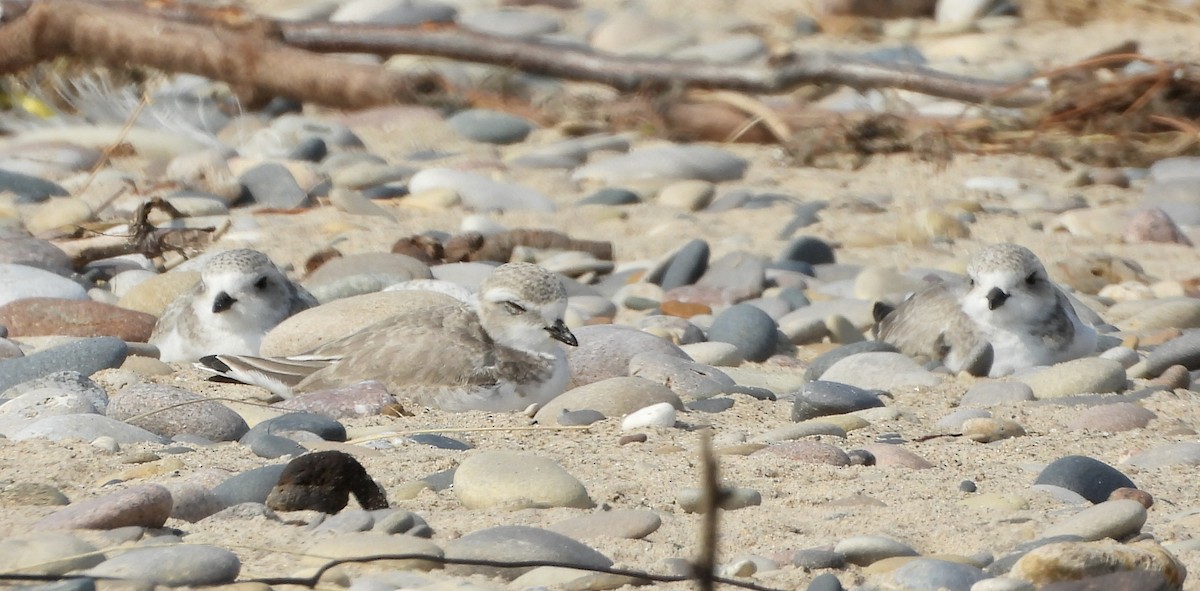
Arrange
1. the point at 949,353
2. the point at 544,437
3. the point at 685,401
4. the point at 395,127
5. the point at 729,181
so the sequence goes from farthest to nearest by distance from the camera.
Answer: the point at 395,127
the point at 729,181
the point at 949,353
the point at 685,401
the point at 544,437

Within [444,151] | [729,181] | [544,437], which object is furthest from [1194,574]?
[444,151]

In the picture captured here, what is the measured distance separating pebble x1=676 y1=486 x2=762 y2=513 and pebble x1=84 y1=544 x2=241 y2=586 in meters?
1.13

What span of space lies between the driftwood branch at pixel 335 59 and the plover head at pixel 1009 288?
13.5 feet

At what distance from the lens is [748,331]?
20.3 ft

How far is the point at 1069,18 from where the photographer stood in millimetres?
13688

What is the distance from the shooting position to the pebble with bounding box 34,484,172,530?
3375 millimetres

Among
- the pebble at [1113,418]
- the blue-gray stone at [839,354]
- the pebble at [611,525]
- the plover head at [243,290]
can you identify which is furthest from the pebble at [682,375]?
the pebble at [611,525]

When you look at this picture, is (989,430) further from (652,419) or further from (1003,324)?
(1003,324)

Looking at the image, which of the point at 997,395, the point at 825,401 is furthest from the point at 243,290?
the point at 997,395

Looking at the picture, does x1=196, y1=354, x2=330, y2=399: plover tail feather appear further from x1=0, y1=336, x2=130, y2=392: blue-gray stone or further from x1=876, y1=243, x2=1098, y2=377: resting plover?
x1=876, y1=243, x2=1098, y2=377: resting plover

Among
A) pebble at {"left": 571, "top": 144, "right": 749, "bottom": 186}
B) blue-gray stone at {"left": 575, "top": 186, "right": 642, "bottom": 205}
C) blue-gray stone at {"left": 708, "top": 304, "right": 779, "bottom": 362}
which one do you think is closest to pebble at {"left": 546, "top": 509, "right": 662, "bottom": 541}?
blue-gray stone at {"left": 708, "top": 304, "right": 779, "bottom": 362}

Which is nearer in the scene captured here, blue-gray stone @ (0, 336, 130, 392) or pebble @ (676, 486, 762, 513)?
pebble @ (676, 486, 762, 513)

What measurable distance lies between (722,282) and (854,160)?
2.79 meters

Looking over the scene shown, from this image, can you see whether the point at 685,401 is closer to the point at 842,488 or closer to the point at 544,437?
the point at 544,437
